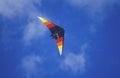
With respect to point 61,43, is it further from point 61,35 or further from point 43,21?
point 43,21

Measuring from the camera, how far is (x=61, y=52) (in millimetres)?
54156

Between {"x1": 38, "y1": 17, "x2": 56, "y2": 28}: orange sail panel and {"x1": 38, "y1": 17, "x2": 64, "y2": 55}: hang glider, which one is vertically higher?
{"x1": 38, "y1": 17, "x2": 56, "y2": 28}: orange sail panel

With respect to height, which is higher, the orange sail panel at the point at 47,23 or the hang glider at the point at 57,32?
the orange sail panel at the point at 47,23

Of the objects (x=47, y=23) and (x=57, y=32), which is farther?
(x=47, y=23)

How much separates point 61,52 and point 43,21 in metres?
7.88

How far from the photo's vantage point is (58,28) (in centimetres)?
5600

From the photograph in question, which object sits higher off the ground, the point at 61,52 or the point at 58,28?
the point at 58,28

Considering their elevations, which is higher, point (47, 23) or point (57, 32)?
point (47, 23)

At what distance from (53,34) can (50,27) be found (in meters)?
1.57

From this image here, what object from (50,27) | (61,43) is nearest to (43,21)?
(50,27)

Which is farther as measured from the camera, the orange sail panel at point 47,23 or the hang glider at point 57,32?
the orange sail panel at point 47,23

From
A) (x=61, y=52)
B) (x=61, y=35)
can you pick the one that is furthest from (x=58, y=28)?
(x=61, y=52)

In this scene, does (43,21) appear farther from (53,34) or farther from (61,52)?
(61,52)

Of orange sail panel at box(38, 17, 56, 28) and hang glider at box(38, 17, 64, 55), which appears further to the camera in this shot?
orange sail panel at box(38, 17, 56, 28)
